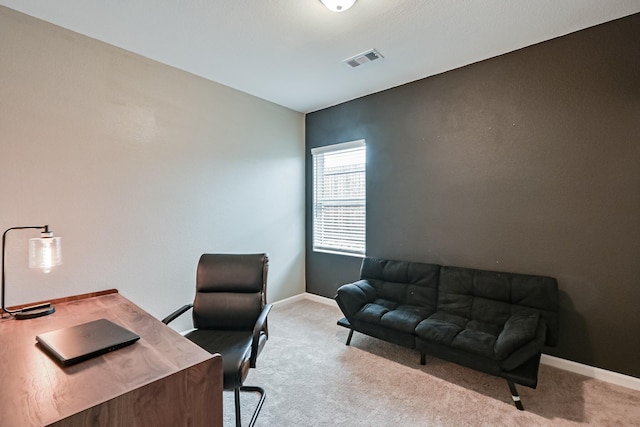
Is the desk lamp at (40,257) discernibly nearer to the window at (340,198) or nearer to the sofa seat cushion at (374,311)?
the sofa seat cushion at (374,311)

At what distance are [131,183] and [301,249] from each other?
2.36 meters

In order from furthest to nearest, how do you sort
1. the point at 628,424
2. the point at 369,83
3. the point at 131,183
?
the point at 369,83, the point at 131,183, the point at 628,424

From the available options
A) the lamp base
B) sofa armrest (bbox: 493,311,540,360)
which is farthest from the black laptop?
sofa armrest (bbox: 493,311,540,360)

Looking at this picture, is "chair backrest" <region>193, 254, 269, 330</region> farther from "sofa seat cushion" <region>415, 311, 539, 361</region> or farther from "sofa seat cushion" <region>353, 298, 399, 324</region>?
"sofa seat cushion" <region>415, 311, 539, 361</region>

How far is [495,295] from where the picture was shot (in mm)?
2605

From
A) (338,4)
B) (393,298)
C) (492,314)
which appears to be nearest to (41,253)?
(338,4)

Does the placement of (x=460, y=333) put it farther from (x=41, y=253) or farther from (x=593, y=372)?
(x=41, y=253)

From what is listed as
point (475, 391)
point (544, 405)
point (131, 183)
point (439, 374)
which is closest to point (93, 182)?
point (131, 183)

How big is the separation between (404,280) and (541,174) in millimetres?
1564

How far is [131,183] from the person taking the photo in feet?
8.89

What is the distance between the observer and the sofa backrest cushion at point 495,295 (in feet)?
7.85

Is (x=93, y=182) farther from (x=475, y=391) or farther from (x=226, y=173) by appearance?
(x=475, y=391)

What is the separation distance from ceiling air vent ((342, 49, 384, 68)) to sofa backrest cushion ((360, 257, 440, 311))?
2.06 meters

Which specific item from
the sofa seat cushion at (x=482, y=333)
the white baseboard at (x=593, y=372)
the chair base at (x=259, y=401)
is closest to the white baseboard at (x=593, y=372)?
the white baseboard at (x=593, y=372)
